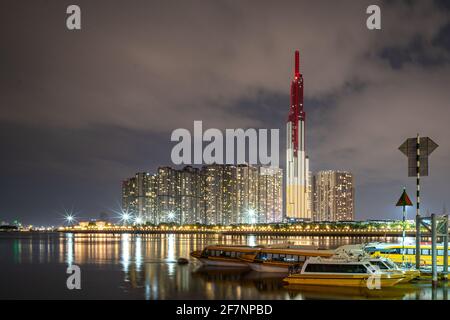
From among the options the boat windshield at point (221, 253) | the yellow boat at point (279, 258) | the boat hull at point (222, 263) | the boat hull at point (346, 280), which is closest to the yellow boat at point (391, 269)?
the boat hull at point (346, 280)

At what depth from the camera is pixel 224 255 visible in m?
56.7

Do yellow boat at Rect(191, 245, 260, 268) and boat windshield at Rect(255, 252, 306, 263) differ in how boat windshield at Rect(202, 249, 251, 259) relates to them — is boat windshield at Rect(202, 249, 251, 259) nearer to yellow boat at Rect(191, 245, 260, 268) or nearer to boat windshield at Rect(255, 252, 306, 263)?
yellow boat at Rect(191, 245, 260, 268)

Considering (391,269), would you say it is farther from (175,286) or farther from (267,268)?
(175,286)

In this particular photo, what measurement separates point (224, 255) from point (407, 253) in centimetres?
1944

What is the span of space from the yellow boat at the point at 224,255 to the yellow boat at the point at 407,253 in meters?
12.4

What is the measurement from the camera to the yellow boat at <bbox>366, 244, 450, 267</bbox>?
45.1 meters

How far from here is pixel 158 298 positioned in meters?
37.0

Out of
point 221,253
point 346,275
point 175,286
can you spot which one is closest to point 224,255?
point 221,253

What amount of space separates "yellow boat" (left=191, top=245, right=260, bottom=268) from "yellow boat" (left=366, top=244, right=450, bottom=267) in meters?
12.4
